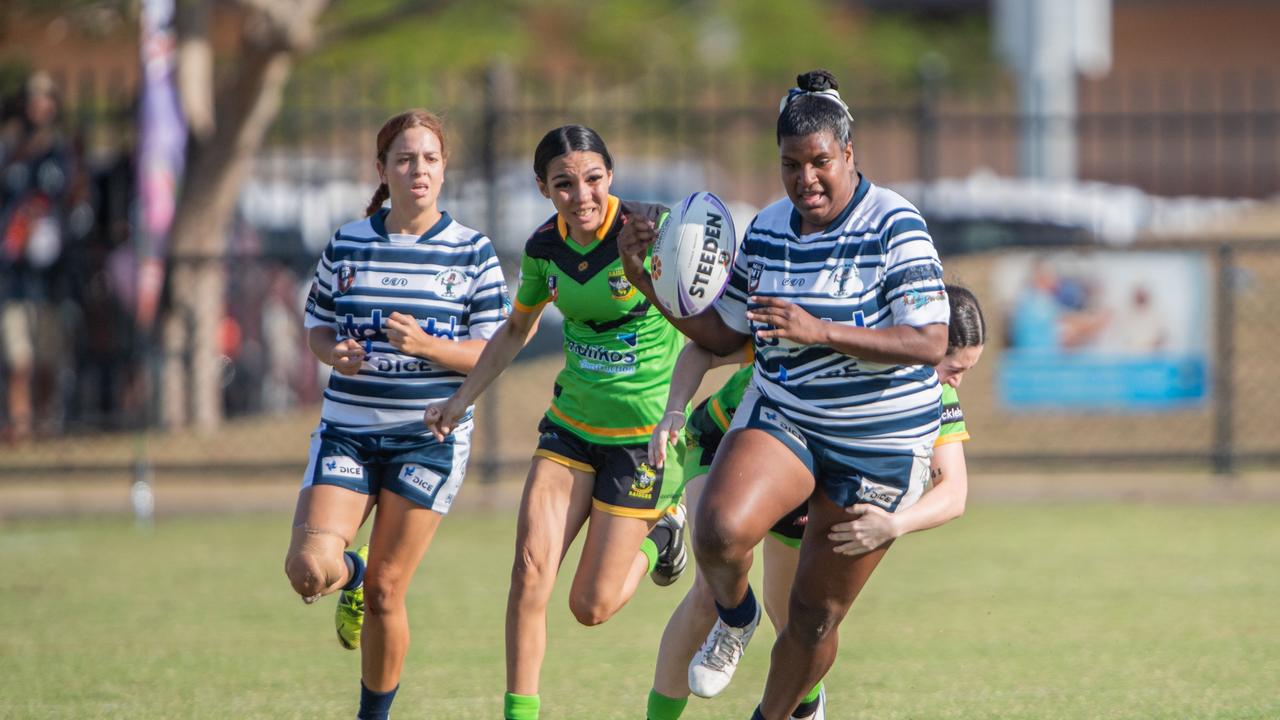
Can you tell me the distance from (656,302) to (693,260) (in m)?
0.24

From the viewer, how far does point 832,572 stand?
5.00 meters

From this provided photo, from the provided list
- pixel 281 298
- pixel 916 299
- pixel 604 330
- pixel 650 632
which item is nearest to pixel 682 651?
pixel 604 330

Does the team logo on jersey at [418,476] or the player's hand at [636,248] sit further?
the team logo on jersey at [418,476]

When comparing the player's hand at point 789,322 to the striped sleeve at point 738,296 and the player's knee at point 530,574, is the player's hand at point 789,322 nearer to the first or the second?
the striped sleeve at point 738,296

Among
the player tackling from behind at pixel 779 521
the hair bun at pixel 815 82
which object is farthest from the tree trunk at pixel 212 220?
the hair bun at pixel 815 82

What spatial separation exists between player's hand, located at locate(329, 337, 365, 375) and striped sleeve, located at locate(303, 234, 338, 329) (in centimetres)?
23

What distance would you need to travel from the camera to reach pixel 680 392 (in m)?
5.31

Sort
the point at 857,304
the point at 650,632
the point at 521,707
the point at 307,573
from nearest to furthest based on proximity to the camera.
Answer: the point at 857,304 < the point at 307,573 < the point at 521,707 < the point at 650,632

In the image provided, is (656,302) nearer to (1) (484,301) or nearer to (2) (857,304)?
(2) (857,304)

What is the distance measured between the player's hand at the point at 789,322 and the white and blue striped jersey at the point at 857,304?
0.08 meters

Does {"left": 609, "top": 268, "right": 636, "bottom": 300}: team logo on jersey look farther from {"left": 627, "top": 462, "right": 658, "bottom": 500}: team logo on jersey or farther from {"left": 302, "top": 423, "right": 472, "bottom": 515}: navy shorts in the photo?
{"left": 302, "top": 423, "right": 472, "bottom": 515}: navy shorts

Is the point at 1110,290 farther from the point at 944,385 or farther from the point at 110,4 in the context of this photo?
the point at 110,4

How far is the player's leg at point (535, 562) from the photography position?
564cm

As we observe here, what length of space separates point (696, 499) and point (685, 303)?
2.52 feet
